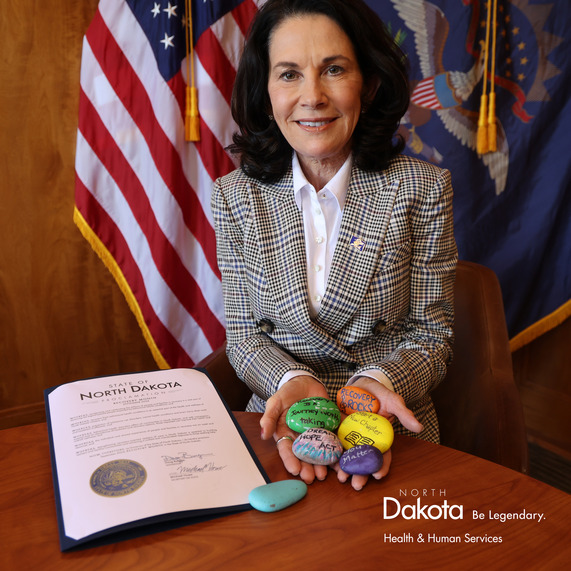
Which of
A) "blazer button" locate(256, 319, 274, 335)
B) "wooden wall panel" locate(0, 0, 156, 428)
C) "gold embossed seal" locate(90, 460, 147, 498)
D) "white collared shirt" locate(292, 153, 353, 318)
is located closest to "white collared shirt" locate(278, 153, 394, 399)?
"white collared shirt" locate(292, 153, 353, 318)

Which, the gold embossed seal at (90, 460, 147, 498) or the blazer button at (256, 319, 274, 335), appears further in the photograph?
the blazer button at (256, 319, 274, 335)

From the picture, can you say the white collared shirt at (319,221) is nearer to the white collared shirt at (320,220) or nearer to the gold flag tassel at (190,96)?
the white collared shirt at (320,220)

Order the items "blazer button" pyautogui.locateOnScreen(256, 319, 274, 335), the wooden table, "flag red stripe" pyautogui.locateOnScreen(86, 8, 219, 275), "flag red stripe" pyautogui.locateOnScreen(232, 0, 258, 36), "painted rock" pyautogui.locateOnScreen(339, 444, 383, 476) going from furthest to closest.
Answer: "flag red stripe" pyautogui.locateOnScreen(232, 0, 258, 36) < "flag red stripe" pyautogui.locateOnScreen(86, 8, 219, 275) < "blazer button" pyautogui.locateOnScreen(256, 319, 274, 335) < "painted rock" pyautogui.locateOnScreen(339, 444, 383, 476) < the wooden table

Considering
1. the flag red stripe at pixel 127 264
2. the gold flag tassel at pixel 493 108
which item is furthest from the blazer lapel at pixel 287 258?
the gold flag tassel at pixel 493 108

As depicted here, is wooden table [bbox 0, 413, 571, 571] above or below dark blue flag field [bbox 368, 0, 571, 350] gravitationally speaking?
below

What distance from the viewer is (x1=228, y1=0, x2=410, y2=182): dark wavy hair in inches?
49.4

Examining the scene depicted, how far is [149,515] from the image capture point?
716mm

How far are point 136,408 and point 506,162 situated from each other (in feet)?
5.93

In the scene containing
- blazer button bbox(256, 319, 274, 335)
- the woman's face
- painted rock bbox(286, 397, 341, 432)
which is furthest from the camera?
blazer button bbox(256, 319, 274, 335)

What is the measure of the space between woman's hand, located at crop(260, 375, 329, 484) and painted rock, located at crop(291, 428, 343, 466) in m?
0.01

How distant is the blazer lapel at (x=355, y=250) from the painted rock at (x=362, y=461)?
1.58 ft

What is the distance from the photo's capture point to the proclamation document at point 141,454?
0.73 metres

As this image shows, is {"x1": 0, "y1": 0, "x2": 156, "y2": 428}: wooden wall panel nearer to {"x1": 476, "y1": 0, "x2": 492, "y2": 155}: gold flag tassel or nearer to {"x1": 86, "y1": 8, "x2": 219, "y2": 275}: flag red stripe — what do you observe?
{"x1": 86, "y1": 8, "x2": 219, "y2": 275}: flag red stripe

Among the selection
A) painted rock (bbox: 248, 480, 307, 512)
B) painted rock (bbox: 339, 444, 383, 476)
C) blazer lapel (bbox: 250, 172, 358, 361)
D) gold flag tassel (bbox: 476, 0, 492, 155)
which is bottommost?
painted rock (bbox: 248, 480, 307, 512)
